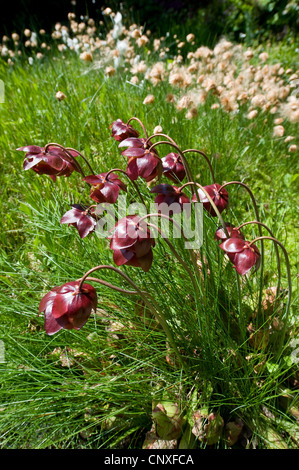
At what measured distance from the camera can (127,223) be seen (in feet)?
2.50

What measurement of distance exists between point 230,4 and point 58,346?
6650mm

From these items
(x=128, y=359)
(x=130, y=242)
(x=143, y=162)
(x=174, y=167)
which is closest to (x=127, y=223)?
(x=130, y=242)

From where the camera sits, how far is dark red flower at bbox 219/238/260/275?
79 cm

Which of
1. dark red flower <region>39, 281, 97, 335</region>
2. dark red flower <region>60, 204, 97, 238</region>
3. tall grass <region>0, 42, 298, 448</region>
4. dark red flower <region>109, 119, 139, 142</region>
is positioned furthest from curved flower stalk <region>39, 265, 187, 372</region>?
dark red flower <region>109, 119, 139, 142</region>

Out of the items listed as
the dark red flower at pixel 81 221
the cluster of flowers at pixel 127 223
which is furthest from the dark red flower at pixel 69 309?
the dark red flower at pixel 81 221

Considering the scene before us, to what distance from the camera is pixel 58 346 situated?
1286mm

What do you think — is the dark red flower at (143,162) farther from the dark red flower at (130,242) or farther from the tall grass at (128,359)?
the tall grass at (128,359)

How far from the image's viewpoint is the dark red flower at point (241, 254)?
31.2 inches

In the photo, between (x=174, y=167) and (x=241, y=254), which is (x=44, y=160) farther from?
(x=241, y=254)

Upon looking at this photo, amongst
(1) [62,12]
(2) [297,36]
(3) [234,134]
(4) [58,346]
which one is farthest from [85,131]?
(1) [62,12]

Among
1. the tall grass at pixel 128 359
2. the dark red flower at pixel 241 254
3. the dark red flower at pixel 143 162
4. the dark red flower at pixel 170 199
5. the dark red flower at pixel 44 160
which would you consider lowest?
the tall grass at pixel 128 359

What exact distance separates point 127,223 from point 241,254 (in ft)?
0.88

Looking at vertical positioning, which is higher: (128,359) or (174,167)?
(174,167)
